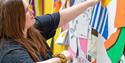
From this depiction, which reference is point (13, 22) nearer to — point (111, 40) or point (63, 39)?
point (111, 40)

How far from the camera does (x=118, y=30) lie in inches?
49.9

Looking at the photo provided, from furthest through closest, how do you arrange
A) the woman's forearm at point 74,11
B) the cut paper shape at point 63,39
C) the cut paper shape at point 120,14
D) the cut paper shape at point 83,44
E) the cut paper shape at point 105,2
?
the cut paper shape at point 63,39
the cut paper shape at point 83,44
the woman's forearm at point 74,11
the cut paper shape at point 105,2
the cut paper shape at point 120,14

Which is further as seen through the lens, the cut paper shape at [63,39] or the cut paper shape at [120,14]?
the cut paper shape at [63,39]

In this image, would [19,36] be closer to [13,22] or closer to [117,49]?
[13,22]

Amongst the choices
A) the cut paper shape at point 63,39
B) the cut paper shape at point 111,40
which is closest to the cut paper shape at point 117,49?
the cut paper shape at point 111,40

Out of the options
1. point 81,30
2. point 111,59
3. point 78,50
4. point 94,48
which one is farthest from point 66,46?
point 111,59

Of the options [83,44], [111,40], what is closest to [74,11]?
[83,44]

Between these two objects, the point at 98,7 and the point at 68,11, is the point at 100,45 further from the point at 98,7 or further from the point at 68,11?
the point at 68,11

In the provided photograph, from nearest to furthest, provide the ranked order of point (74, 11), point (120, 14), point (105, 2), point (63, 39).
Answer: point (120, 14) < point (105, 2) < point (74, 11) < point (63, 39)

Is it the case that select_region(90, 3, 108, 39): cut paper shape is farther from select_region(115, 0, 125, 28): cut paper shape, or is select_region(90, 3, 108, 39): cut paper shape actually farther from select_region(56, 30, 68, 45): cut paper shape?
select_region(56, 30, 68, 45): cut paper shape

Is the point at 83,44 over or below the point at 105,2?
below

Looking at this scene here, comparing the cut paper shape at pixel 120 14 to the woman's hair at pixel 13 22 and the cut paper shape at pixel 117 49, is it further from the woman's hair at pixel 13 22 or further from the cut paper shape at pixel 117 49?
the woman's hair at pixel 13 22

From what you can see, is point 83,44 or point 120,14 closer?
point 120,14

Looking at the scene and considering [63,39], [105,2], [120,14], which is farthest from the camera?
[63,39]
